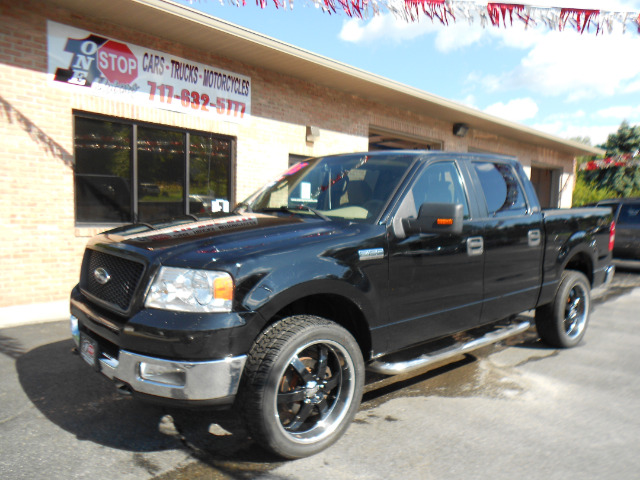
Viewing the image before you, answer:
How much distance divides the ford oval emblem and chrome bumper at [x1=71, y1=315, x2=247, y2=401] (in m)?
0.57

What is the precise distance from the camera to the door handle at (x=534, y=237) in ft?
15.0

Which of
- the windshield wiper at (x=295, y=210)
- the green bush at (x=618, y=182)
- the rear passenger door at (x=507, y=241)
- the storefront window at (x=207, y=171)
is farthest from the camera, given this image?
the green bush at (x=618, y=182)

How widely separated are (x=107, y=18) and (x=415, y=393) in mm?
6814

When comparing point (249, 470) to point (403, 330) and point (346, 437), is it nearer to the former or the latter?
point (346, 437)

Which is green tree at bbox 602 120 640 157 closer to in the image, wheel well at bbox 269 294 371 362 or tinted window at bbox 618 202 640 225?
tinted window at bbox 618 202 640 225

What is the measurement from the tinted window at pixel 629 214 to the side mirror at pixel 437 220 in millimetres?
9799

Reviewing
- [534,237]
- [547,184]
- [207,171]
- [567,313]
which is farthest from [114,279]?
[547,184]

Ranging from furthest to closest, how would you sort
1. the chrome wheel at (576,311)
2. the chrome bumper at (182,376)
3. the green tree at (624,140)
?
the green tree at (624,140) < the chrome wheel at (576,311) < the chrome bumper at (182,376)

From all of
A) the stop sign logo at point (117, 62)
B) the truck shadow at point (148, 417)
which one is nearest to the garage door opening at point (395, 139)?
the stop sign logo at point (117, 62)

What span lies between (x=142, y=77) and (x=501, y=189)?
5.95 meters

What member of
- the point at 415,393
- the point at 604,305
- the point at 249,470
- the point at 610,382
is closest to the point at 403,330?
the point at 415,393

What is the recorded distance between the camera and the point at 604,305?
25.3 feet

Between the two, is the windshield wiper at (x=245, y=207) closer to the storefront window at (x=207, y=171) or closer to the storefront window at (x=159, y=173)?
the storefront window at (x=159, y=173)

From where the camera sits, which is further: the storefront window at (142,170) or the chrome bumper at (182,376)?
the storefront window at (142,170)
